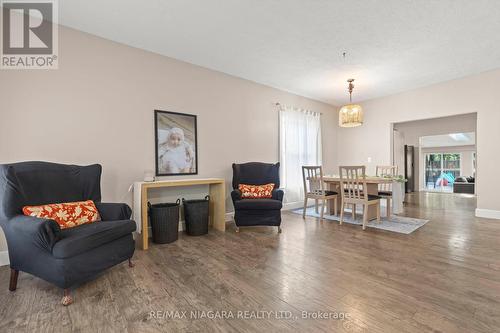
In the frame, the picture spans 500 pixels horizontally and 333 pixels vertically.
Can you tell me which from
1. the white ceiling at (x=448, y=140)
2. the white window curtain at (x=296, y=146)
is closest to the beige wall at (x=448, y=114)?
the white window curtain at (x=296, y=146)

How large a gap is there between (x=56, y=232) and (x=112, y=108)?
1.84m

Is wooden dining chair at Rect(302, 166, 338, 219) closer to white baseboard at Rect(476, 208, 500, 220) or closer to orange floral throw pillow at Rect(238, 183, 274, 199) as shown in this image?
orange floral throw pillow at Rect(238, 183, 274, 199)

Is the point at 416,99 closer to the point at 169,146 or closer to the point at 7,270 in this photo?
the point at 169,146

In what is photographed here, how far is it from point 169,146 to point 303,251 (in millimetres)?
2421

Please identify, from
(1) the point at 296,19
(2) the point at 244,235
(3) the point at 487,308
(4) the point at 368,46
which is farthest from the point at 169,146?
(3) the point at 487,308

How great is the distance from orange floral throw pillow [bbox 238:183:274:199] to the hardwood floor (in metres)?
0.87

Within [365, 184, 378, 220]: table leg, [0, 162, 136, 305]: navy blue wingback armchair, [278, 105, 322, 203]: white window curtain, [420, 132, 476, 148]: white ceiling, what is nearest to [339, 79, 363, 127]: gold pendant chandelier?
[365, 184, 378, 220]: table leg

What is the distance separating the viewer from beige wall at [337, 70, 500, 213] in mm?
4191

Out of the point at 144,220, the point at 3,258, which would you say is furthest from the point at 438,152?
the point at 3,258

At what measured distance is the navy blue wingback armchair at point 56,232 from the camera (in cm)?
174

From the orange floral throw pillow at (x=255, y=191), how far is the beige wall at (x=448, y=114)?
3.52 meters

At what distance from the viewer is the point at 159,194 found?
345cm

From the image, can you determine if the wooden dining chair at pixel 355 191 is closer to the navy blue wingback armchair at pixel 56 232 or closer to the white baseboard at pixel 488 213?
the white baseboard at pixel 488 213

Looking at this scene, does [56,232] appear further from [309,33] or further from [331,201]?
[331,201]
